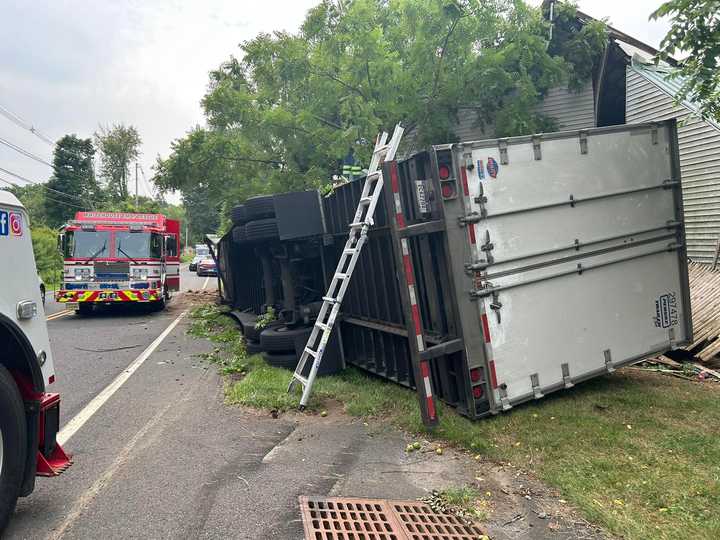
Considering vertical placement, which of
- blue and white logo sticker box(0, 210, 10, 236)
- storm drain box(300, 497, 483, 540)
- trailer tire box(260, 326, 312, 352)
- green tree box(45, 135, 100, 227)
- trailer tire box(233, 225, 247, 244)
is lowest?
storm drain box(300, 497, 483, 540)

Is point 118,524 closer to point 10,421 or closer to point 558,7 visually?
point 10,421

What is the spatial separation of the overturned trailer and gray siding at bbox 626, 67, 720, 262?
3.44 metres

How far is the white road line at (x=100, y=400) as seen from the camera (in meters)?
5.12

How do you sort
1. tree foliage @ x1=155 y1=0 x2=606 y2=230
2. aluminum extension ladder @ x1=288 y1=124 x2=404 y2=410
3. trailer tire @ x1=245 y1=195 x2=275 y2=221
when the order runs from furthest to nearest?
tree foliage @ x1=155 y1=0 x2=606 y2=230 < trailer tire @ x1=245 y1=195 x2=275 y2=221 < aluminum extension ladder @ x1=288 y1=124 x2=404 y2=410

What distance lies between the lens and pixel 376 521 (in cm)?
333

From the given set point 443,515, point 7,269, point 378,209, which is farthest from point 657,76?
point 7,269

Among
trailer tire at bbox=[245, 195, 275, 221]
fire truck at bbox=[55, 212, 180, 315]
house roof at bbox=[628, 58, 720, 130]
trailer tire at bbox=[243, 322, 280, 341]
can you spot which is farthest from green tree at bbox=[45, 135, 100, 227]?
house roof at bbox=[628, 58, 720, 130]

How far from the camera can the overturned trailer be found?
4.79m

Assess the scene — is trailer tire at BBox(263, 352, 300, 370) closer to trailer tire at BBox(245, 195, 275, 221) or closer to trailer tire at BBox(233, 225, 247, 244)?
trailer tire at BBox(233, 225, 247, 244)

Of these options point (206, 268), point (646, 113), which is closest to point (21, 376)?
point (646, 113)

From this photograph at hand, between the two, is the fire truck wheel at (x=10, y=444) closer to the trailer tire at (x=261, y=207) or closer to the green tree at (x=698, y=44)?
the trailer tire at (x=261, y=207)

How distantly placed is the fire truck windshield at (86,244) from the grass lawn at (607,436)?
30.6 ft

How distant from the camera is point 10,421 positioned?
2988mm

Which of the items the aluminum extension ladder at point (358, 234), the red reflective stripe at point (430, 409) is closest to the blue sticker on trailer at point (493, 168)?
the aluminum extension ladder at point (358, 234)
